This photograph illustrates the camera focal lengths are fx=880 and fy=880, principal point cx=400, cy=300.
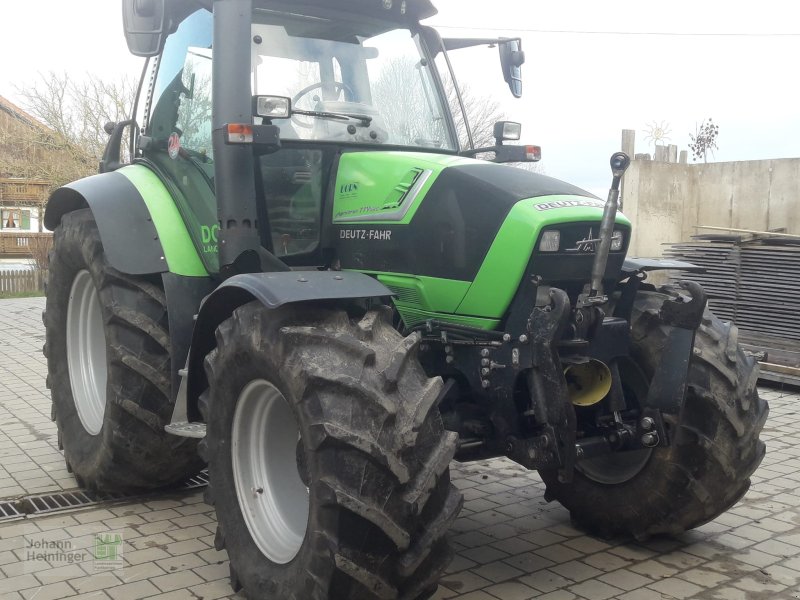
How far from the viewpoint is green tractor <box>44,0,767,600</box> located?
3.21 metres

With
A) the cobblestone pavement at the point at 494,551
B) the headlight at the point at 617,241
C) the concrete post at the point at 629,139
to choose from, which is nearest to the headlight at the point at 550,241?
the headlight at the point at 617,241

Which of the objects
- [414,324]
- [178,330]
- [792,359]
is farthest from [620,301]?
[792,359]

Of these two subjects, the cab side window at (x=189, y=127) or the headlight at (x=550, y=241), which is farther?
the cab side window at (x=189, y=127)

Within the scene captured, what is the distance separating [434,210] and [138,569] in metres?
2.18

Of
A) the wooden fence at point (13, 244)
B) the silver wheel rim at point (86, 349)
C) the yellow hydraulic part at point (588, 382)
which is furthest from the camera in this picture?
the wooden fence at point (13, 244)

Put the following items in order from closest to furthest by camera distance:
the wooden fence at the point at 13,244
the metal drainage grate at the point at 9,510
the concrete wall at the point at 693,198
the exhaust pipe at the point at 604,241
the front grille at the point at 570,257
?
the exhaust pipe at the point at 604,241
the front grille at the point at 570,257
the metal drainage grate at the point at 9,510
the concrete wall at the point at 693,198
the wooden fence at the point at 13,244

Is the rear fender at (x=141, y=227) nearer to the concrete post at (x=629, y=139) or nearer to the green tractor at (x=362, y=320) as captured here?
the green tractor at (x=362, y=320)

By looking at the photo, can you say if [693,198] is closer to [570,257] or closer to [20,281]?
[570,257]

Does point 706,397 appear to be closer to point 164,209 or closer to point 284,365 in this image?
A: point 284,365

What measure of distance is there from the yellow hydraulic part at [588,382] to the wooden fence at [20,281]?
1894 cm

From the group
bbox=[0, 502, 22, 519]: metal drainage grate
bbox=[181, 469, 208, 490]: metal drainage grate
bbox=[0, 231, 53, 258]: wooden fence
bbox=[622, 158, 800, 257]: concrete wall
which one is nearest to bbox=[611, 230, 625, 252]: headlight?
bbox=[181, 469, 208, 490]: metal drainage grate

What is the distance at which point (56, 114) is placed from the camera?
89.4 ft

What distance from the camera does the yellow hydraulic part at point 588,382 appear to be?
3.88 metres
